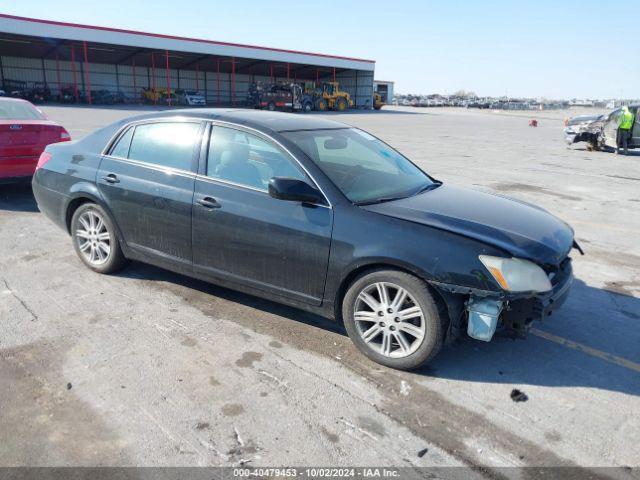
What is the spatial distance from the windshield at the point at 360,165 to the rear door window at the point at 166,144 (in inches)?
34.5

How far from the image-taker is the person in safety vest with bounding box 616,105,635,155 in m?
17.1

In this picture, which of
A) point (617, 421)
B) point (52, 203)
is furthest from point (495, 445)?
point (52, 203)

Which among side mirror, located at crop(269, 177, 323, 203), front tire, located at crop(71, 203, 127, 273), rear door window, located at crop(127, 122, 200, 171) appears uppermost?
rear door window, located at crop(127, 122, 200, 171)

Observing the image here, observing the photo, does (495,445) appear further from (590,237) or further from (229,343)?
(590,237)

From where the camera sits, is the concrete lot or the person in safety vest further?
the person in safety vest

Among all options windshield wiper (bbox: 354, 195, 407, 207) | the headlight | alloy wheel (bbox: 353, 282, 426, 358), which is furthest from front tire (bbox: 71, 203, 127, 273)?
the headlight

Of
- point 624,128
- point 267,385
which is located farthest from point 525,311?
point 624,128

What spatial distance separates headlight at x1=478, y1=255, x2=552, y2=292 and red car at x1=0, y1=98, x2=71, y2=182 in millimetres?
7139

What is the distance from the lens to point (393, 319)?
346cm

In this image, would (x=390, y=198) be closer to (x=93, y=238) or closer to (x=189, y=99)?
(x=93, y=238)

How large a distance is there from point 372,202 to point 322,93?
46.7 m

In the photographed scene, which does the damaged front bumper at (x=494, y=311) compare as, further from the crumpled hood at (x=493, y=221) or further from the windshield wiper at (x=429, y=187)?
the windshield wiper at (x=429, y=187)

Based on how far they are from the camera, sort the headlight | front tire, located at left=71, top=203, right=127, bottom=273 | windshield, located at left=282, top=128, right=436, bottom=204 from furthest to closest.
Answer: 1. front tire, located at left=71, top=203, right=127, bottom=273
2. windshield, located at left=282, top=128, right=436, bottom=204
3. the headlight

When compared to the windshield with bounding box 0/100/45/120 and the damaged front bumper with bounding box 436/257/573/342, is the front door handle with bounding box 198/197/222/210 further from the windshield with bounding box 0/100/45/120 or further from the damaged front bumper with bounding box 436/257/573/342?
the windshield with bounding box 0/100/45/120
